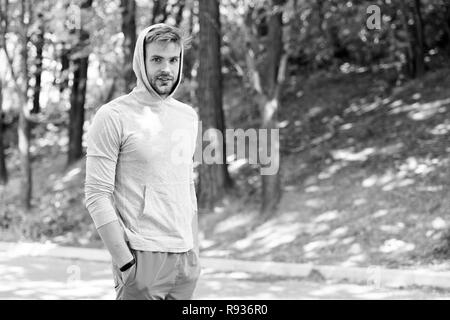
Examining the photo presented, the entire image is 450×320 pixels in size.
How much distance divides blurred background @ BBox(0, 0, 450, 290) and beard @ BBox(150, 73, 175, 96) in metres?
7.90

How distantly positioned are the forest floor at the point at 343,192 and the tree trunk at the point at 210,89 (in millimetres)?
446

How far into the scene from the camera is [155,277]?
3.23 metres

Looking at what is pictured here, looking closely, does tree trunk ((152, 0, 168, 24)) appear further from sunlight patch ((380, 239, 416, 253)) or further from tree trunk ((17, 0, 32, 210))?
sunlight patch ((380, 239, 416, 253))

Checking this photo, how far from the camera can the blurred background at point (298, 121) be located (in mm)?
12625

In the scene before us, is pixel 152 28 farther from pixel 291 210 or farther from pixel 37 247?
pixel 37 247

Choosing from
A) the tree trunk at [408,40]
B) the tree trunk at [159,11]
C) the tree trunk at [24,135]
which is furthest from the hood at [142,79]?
the tree trunk at [159,11]

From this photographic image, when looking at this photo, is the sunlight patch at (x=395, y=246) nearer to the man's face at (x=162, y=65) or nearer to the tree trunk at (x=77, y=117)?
the man's face at (x=162, y=65)

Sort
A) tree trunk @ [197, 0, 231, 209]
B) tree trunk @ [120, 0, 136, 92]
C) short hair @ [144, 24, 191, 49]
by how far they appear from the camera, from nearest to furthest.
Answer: short hair @ [144, 24, 191, 49] → tree trunk @ [197, 0, 231, 209] → tree trunk @ [120, 0, 136, 92]

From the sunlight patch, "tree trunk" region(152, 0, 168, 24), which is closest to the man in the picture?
the sunlight patch

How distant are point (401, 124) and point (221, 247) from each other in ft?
15.4

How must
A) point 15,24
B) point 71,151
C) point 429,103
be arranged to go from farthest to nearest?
point 71,151, point 15,24, point 429,103

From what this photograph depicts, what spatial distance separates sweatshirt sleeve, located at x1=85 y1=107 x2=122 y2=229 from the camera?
319cm

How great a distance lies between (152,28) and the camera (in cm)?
336
